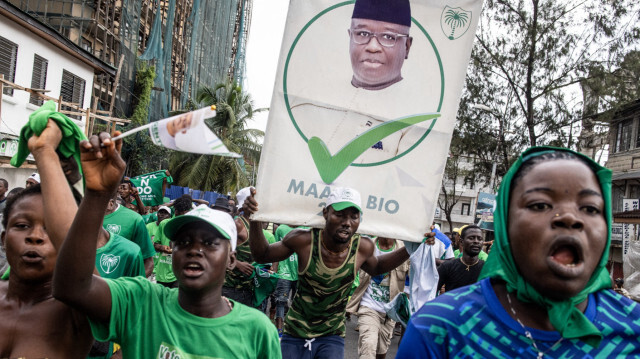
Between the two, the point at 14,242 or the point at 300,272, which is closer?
the point at 14,242

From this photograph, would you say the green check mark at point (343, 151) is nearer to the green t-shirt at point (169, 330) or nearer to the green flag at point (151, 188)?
the green t-shirt at point (169, 330)

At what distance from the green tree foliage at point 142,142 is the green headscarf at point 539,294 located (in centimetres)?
2127

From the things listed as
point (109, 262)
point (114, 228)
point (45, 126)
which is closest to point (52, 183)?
point (45, 126)

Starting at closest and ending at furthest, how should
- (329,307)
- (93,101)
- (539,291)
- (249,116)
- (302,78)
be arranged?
(539,291) → (302,78) → (329,307) → (93,101) → (249,116)

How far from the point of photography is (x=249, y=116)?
96.5 feet

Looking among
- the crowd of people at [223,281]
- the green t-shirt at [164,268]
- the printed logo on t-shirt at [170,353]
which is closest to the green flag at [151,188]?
the green t-shirt at [164,268]

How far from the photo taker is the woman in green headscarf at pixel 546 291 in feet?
5.11

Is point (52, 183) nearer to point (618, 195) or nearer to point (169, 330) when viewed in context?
point (169, 330)

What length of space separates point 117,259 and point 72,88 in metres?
17.6

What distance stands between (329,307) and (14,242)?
2534 millimetres

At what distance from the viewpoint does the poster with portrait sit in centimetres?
358

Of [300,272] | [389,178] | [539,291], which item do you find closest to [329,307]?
[300,272]

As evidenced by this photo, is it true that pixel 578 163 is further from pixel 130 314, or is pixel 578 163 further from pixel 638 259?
pixel 638 259

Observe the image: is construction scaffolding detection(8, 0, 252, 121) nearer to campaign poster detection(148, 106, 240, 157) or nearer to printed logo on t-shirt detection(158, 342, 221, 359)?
printed logo on t-shirt detection(158, 342, 221, 359)
